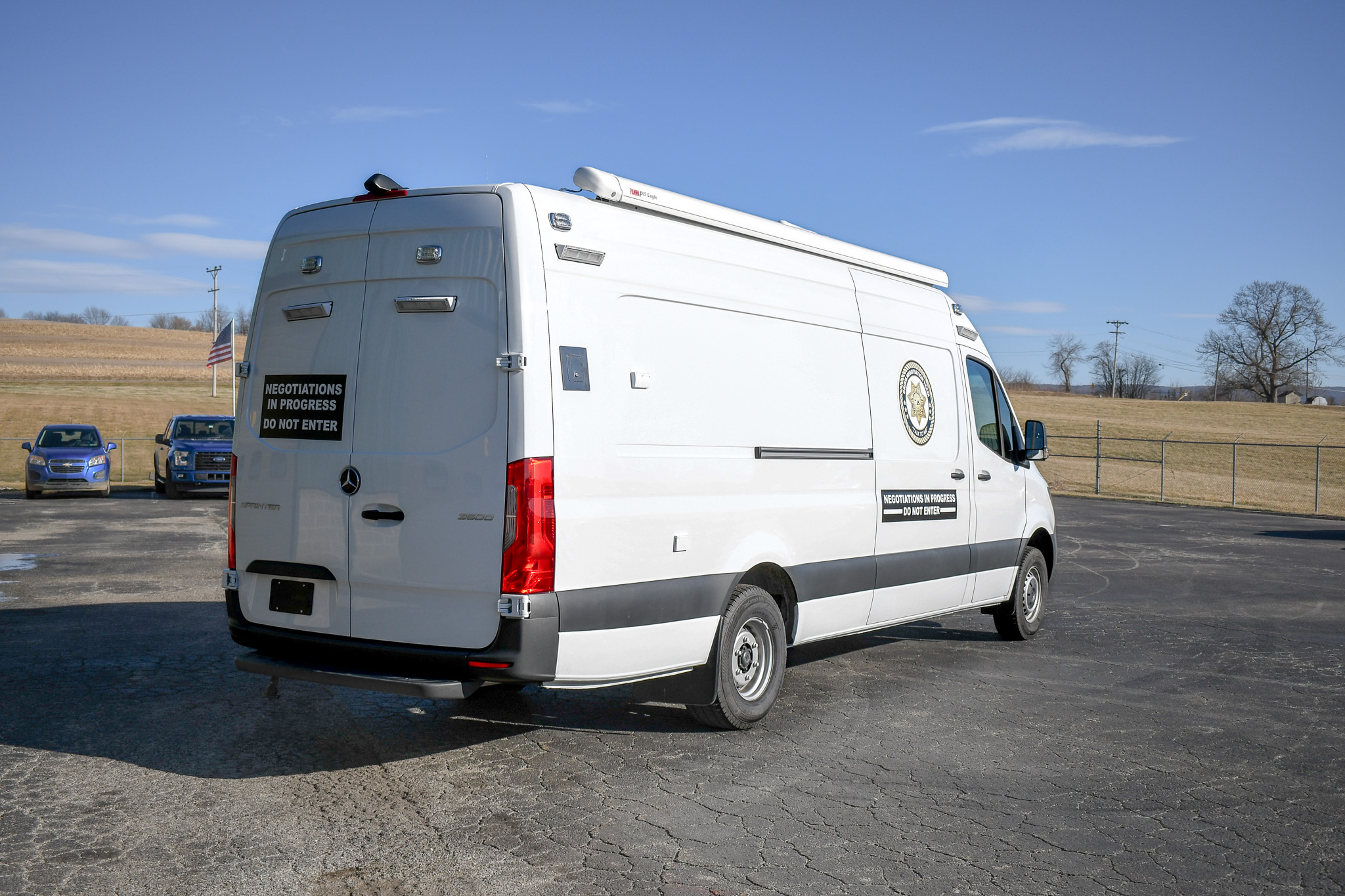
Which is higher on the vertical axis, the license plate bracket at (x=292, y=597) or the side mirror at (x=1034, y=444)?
the side mirror at (x=1034, y=444)

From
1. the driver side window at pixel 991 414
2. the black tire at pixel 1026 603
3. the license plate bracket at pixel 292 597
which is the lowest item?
the black tire at pixel 1026 603

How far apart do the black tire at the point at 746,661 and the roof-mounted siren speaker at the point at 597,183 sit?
7.21 feet

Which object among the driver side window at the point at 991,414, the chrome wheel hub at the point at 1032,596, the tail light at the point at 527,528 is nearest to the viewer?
the tail light at the point at 527,528

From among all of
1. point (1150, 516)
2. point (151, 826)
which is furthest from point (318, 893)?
point (1150, 516)

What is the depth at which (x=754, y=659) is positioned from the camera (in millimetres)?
6254

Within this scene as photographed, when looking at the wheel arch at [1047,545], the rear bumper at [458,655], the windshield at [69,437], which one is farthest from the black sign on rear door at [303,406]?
the windshield at [69,437]

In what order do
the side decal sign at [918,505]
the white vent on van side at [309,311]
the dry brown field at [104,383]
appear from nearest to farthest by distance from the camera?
the white vent on van side at [309,311], the side decal sign at [918,505], the dry brown field at [104,383]

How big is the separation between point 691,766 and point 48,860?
277cm

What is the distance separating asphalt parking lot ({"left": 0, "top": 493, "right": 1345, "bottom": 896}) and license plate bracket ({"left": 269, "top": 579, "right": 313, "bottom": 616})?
738 mm

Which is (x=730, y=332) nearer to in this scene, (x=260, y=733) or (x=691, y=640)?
(x=691, y=640)

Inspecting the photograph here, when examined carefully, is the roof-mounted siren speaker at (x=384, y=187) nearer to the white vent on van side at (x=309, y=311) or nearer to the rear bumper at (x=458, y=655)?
the white vent on van side at (x=309, y=311)

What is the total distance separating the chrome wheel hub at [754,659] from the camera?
615cm

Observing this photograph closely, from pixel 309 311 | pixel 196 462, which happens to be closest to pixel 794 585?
pixel 309 311

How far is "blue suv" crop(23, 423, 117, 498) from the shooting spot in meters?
23.8
